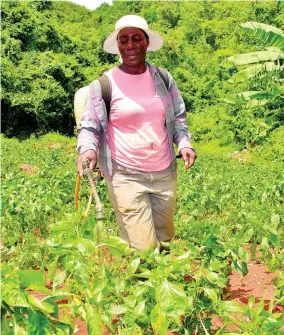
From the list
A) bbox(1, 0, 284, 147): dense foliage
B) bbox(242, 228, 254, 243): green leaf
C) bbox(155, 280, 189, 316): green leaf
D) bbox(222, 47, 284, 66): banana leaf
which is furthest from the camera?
bbox(1, 0, 284, 147): dense foliage

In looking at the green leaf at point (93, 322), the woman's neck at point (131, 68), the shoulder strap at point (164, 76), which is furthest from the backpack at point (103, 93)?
the green leaf at point (93, 322)

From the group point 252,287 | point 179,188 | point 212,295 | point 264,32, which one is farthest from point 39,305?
point 264,32

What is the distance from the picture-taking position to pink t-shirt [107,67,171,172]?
10.4 feet

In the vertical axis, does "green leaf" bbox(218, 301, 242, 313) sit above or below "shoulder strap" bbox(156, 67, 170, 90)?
below

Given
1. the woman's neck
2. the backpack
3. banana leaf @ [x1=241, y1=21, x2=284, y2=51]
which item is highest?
banana leaf @ [x1=241, y1=21, x2=284, y2=51]

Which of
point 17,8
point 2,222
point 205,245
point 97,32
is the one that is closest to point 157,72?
point 205,245

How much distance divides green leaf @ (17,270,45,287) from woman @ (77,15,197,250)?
172cm

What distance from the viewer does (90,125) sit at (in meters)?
3.17

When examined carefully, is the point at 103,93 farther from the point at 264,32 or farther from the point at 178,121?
the point at 264,32

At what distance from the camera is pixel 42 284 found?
57.6 inches

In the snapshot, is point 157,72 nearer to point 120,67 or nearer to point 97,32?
point 120,67

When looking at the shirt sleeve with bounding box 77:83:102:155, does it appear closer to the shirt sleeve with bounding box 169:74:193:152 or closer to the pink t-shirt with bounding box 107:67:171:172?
the pink t-shirt with bounding box 107:67:171:172

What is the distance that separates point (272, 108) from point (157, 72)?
20161mm

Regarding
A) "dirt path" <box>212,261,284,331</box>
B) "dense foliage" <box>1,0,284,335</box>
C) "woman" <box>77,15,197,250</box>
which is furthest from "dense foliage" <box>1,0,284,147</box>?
"woman" <box>77,15,197,250</box>
